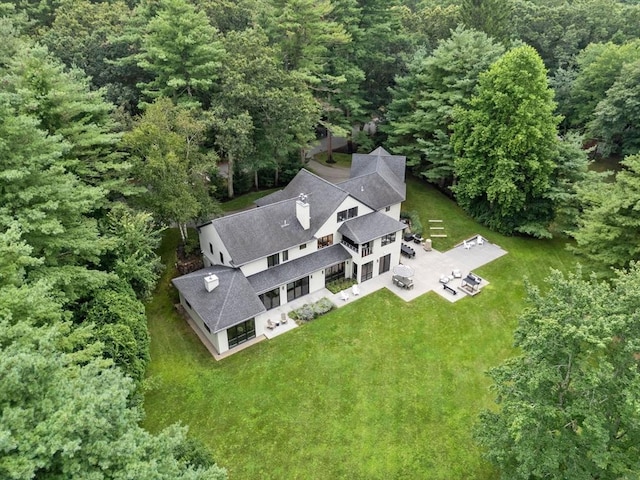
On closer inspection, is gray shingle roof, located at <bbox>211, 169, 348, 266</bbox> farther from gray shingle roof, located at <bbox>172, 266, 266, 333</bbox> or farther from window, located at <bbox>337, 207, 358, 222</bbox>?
gray shingle roof, located at <bbox>172, 266, 266, 333</bbox>

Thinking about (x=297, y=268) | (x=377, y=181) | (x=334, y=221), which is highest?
(x=377, y=181)

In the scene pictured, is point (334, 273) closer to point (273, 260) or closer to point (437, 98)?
point (273, 260)

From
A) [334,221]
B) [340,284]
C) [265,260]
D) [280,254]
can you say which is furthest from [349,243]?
[265,260]

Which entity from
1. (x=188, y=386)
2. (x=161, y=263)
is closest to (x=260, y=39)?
(x=161, y=263)

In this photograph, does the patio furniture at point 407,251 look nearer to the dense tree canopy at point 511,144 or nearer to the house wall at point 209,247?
the dense tree canopy at point 511,144

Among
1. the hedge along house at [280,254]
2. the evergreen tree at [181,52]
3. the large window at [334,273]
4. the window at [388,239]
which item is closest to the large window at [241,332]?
the hedge along house at [280,254]

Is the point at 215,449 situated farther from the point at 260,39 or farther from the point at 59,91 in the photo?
the point at 260,39
